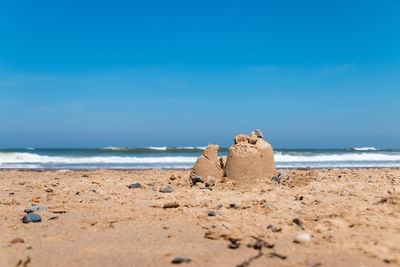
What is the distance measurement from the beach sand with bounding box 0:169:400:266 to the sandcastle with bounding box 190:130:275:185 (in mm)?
843

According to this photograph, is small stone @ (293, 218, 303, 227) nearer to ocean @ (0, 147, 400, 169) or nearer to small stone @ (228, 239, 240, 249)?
small stone @ (228, 239, 240, 249)

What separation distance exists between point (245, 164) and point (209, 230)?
10.7 feet

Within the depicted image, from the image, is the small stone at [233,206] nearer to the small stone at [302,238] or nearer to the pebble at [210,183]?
the small stone at [302,238]

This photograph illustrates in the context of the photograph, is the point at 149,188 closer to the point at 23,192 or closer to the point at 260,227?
the point at 23,192

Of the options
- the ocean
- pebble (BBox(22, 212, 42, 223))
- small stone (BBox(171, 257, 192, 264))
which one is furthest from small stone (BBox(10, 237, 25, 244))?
the ocean

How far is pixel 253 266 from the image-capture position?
2832 mm

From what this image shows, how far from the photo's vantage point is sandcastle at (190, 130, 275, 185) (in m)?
6.85

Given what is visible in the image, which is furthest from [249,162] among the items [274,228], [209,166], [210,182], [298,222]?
[274,228]

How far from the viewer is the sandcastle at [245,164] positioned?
6852 millimetres

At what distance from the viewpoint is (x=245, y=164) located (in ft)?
22.5

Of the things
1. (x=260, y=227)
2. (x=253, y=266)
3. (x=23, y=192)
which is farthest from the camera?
(x=23, y=192)

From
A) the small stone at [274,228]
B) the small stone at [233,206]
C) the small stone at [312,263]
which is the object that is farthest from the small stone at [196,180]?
the small stone at [312,263]

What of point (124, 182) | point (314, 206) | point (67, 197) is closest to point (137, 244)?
point (314, 206)

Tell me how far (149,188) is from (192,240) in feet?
11.9
